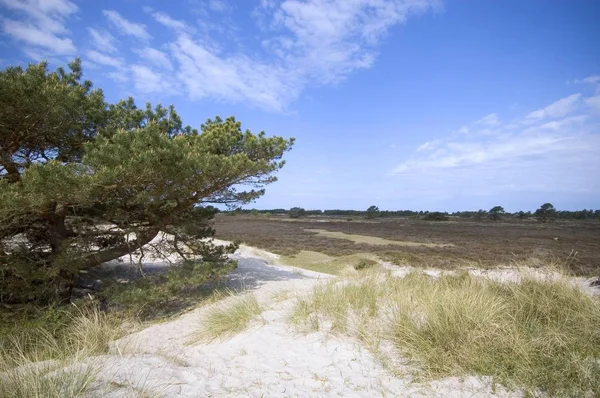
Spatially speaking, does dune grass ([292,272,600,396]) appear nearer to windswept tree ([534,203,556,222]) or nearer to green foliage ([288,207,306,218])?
windswept tree ([534,203,556,222])

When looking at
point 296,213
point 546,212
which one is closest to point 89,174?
point 546,212

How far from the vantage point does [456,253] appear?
23.9 meters

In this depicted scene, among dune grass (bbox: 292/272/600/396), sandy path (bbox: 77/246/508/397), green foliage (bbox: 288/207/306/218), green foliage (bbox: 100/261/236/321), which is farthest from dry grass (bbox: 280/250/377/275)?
green foliage (bbox: 288/207/306/218)

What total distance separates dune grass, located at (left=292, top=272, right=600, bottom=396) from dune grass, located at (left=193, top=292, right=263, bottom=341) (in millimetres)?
1010

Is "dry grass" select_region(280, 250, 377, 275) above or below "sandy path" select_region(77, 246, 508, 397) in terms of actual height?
below

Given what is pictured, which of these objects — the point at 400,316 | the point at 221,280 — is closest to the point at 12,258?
the point at 221,280

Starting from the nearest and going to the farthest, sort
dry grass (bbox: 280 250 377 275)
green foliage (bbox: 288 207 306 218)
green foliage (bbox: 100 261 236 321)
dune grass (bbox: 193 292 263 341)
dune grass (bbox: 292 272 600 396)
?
dune grass (bbox: 292 272 600 396) → dune grass (bbox: 193 292 263 341) → green foliage (bbox: 100 261 236 321) → dry grass (bbox: 280 250 377 275) → green foliage (bbox: 288 207 306 218)

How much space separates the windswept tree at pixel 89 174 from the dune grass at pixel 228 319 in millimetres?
2806

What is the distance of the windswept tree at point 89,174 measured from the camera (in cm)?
643

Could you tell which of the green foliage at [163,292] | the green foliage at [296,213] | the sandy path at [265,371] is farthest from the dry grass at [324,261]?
the green foliage at [296,213]

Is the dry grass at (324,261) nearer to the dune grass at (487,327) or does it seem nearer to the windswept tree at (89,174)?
the windswept tree at (89,174)

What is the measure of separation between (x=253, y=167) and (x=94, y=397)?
6380 millimetres

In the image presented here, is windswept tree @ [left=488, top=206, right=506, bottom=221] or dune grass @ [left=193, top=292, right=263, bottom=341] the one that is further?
windswept tree @ [left=488, top=206, right=506, bottom=221]

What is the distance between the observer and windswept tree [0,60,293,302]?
643cm
